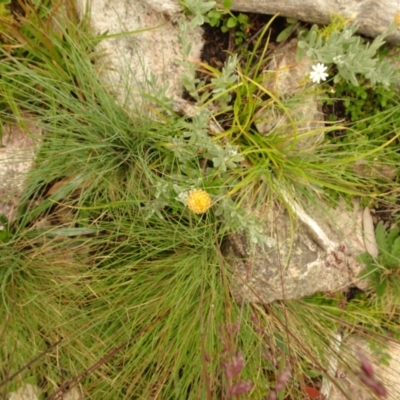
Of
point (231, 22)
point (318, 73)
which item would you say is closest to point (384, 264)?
point (318, 73)

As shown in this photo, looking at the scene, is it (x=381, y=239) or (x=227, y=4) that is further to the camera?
(x=381, y=239)

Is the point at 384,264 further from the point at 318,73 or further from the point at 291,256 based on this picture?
the point at 318,73

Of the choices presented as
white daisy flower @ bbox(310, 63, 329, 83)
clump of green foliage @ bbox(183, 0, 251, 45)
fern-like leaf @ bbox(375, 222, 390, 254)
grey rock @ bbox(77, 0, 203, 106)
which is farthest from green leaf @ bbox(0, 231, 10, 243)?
fern-like leaf @ bbox(375, 222, 390, 254)

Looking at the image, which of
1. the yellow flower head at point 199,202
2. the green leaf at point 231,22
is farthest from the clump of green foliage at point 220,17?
the yellow flower head at point 199,202

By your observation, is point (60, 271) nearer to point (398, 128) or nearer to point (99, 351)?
point (99, 351)

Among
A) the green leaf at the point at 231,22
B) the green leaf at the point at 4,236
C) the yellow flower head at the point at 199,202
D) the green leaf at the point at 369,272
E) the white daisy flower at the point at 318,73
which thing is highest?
the green leaf at the point at 231,22

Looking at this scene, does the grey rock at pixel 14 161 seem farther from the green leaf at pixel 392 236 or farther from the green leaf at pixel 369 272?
the green leaf at pixel 392 236

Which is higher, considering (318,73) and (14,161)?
(318,73)

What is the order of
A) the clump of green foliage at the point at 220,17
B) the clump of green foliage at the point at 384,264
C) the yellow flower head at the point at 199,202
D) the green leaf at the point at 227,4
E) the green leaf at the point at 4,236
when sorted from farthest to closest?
the clump of green foliage at the point at 384,264
the green leaf at the point at 4,236
the green leaf at the point at 227,4
the clump of green foliage at the point at 220,17
the yellow flower head at the point at 199,202
